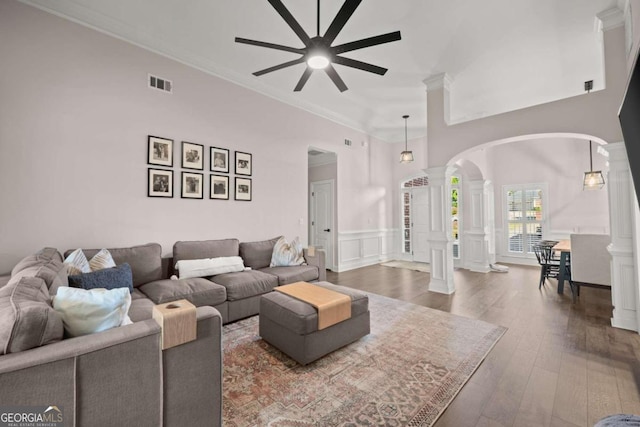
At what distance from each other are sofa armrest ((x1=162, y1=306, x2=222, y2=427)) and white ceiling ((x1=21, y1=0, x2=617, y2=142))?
331 centimetres

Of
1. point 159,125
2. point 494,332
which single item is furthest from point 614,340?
point 159,125

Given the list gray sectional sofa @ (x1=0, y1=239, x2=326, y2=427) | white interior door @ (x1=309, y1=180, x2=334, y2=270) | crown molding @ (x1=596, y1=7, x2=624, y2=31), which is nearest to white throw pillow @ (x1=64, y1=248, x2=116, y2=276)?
gray sectional sofa @ (x1=0, y1=239, x2=326, y2=427)

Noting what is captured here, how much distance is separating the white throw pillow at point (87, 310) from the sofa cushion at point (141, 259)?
75.8 inches

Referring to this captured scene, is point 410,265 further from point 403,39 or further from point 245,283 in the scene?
point 403,39

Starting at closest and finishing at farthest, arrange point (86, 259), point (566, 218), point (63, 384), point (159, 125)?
point (63, 384) → point (86, 259) → point (159, 125) → point (566, 218)

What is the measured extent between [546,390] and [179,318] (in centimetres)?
267

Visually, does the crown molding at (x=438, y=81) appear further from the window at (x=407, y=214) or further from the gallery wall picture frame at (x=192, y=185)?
the gallery wall picture frame at (x=192, y=185)

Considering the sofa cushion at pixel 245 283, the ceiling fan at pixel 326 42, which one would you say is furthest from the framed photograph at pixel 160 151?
the ceiling fan at pixel 326 42

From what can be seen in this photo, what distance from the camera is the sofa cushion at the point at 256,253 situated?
416 centimetres

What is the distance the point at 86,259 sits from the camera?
2.73 m

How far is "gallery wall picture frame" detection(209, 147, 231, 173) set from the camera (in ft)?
13.5

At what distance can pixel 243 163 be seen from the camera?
448cm

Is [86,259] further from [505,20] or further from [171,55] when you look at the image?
[505,20]

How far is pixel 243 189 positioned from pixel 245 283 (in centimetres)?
180
